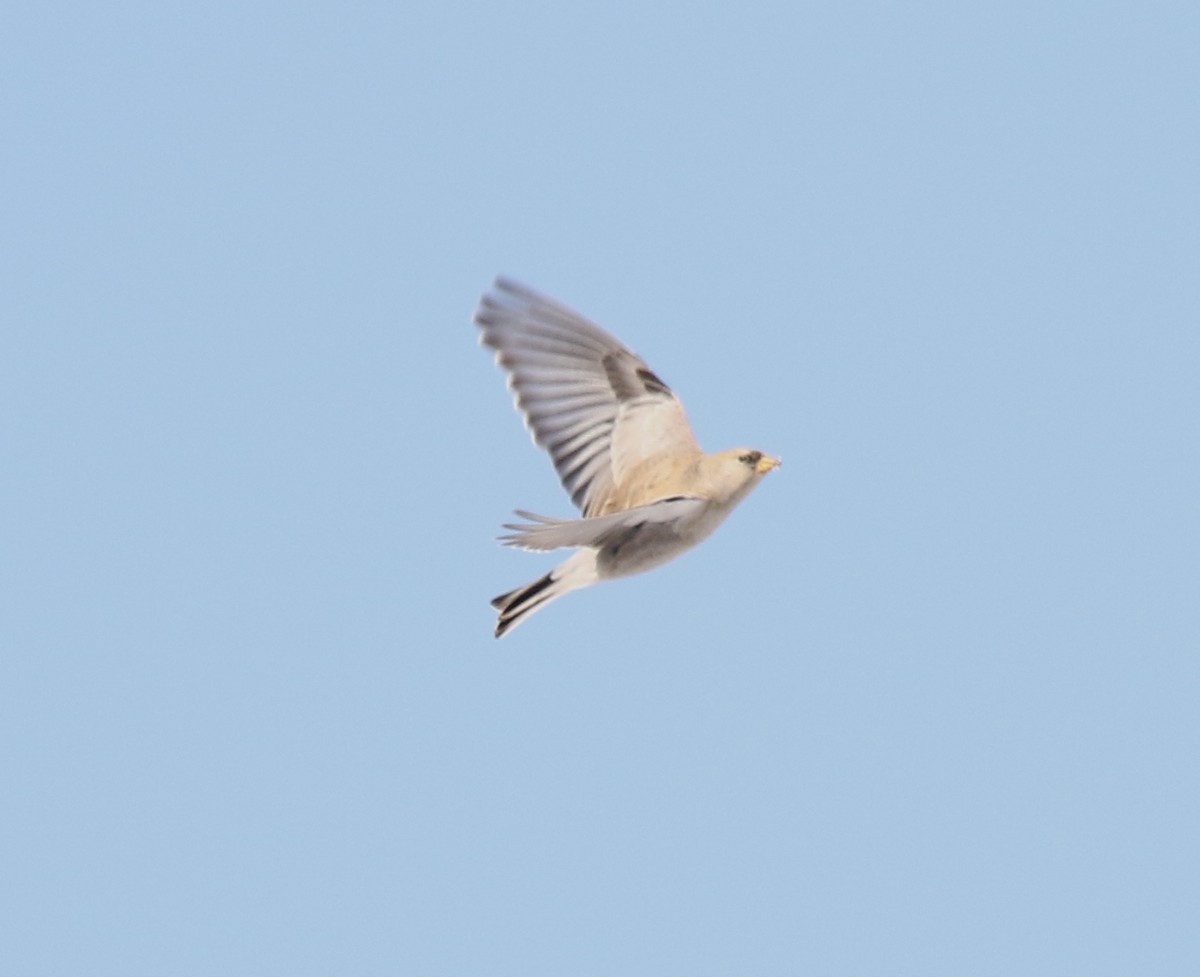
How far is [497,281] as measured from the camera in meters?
11.6

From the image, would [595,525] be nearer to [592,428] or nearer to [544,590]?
[544,590]

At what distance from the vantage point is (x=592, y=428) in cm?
1150

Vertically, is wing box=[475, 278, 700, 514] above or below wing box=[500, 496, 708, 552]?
above

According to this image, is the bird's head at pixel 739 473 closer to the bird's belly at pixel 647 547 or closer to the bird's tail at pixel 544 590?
the bird's belly at pixel 647 547

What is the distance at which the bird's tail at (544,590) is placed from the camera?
1003 centimetres

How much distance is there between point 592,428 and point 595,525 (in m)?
2.58

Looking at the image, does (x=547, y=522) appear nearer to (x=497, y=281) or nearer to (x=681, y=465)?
(x=681, y=465)

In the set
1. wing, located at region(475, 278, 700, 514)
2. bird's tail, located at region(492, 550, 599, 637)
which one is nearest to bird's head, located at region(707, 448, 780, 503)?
bird's tail, located at region(492, 550, 599, 637)

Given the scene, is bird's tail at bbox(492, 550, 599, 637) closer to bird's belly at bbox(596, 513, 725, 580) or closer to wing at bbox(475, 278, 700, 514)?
bird's belly at bbox(596, 513, 725, 580)

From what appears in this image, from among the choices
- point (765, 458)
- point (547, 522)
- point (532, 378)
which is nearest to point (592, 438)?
point (532, 378)

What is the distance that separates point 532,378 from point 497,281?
2.08 ft

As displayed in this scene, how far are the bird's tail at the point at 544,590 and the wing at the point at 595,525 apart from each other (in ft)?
0.94

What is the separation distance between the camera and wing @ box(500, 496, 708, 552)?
8.71m

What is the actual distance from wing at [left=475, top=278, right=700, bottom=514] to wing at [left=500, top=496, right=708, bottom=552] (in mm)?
1646
